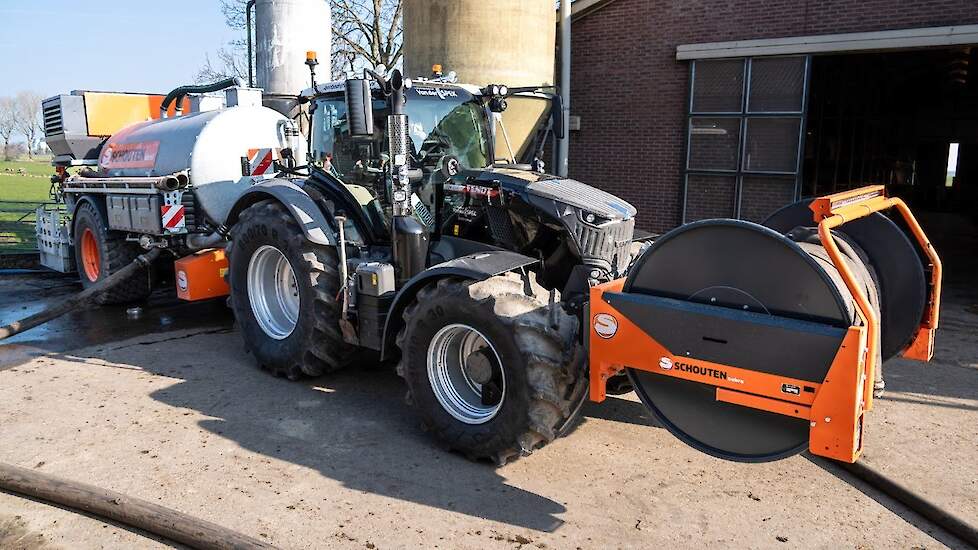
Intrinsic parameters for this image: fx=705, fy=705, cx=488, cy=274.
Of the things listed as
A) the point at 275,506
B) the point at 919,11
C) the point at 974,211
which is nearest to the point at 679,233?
the point at 275,506

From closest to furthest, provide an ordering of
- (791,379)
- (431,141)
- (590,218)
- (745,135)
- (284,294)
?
(791,379), (590,218), (431,141), (284,294), (745,135)

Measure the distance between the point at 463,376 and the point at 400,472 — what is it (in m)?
0.75

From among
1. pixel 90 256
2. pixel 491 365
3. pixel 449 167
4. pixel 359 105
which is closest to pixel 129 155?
pixel 90 256

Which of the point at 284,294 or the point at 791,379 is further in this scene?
the point at 284,294

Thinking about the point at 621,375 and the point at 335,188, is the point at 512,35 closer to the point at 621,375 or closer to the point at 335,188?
the point at 335,188

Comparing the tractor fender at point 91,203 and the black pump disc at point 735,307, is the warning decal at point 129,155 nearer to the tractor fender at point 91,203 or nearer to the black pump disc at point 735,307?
the tractor fender at point 91,203

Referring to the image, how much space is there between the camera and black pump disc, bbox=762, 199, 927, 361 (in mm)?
4430

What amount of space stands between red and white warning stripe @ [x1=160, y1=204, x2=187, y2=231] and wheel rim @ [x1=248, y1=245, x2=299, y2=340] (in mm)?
2057

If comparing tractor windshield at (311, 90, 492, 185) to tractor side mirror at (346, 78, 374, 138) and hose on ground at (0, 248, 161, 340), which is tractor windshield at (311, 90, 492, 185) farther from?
hose on ground at (0, 248, 161, 340)

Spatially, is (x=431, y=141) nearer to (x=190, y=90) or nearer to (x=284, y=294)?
(x=284, y=294)

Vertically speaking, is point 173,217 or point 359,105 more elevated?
point 359,105

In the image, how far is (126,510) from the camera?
3.69 meters

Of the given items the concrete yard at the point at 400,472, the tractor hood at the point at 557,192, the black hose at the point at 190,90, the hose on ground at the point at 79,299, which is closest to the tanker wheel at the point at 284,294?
the concrete yard at the point at 400,472

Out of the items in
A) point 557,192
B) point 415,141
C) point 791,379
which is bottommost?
point 791,379
